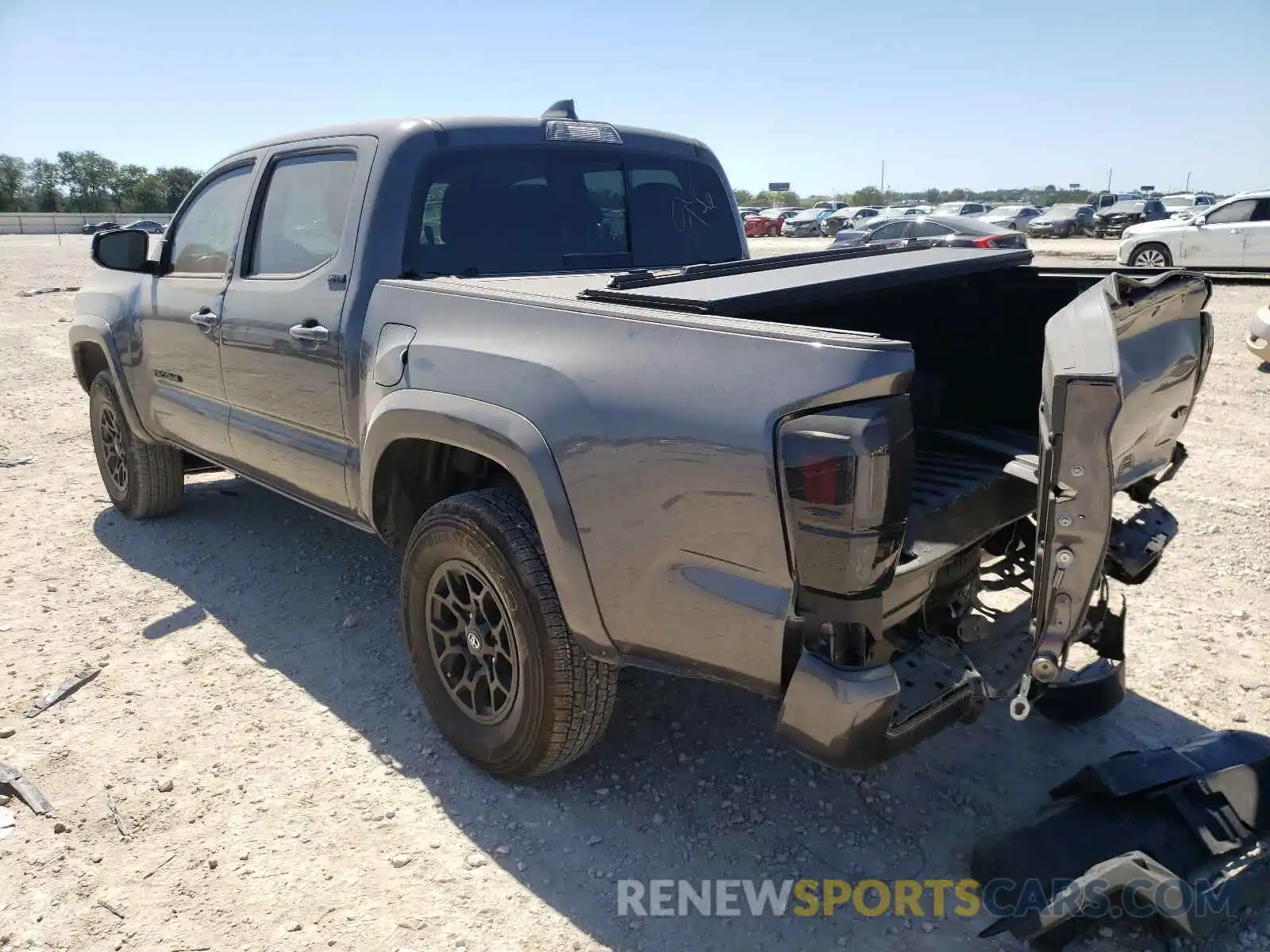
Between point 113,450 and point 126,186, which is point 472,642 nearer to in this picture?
point 113,450

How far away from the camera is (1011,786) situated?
291 centimetres

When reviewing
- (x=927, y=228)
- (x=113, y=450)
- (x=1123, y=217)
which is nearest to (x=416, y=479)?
(x=113, y=450)

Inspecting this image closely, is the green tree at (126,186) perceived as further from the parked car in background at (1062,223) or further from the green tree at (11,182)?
the parked car in background at (1062,223)

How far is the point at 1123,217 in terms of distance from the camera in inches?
1282

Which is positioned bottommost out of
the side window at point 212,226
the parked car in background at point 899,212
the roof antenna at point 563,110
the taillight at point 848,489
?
the taillight at point 848,489

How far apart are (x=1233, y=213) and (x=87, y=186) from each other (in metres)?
83.7

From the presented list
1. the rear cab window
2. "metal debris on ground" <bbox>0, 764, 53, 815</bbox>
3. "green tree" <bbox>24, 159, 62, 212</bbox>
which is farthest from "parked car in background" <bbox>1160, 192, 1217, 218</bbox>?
"green tree" <bbox>24, 159, 62, 212</bbox>

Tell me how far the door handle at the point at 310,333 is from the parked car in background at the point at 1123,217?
34.8m

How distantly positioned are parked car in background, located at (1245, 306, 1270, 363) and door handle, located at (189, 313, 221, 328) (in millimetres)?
8684

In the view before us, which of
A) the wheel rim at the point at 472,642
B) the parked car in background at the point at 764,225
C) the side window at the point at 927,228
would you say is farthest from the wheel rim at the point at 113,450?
the parked car in background at the point at 764,225

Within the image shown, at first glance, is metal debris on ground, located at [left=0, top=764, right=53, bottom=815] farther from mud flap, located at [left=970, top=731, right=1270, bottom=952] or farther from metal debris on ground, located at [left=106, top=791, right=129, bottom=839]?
mud flap, located at [left=970, top=731, right=1270, bottom=952]

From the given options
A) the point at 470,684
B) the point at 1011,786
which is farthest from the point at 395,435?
the point at 1011,786

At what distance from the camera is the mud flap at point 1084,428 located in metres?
1.95

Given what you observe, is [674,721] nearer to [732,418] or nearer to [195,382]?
[732,418]
